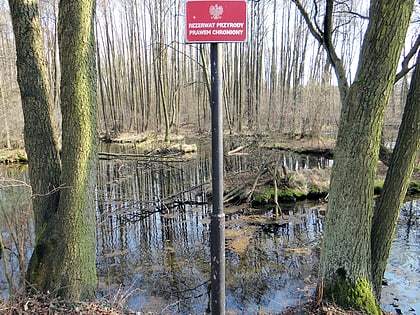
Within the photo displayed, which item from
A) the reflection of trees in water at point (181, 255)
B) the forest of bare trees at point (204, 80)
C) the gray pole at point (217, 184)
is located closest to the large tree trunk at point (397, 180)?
the gray pole at point (217, 184)

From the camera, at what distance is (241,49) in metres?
27.2

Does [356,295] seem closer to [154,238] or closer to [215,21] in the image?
[215,21]

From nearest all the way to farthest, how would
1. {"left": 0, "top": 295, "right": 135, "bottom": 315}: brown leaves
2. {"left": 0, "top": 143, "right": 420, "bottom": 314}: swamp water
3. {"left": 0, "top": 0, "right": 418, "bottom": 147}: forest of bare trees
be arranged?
{"left": 0, "top": 295, "right": 135, "bottom": 315}: brown leaves
{"left": 0, "top": 143, "right": 420, "bottom": 314}: swamp water
{"left": 0, "top": 0, "right": 418, "bottom": 147}: forest of bare trees

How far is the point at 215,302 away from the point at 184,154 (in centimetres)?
1618

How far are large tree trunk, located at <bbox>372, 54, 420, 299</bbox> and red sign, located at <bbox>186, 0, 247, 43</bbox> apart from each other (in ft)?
6.93

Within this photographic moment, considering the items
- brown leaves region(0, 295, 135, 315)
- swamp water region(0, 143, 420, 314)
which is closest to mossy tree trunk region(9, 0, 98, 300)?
brown leaves region(0, 295, 135, 315)

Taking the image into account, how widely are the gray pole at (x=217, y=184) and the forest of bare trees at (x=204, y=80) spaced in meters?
18.1

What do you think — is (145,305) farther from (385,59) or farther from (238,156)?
(238,156)

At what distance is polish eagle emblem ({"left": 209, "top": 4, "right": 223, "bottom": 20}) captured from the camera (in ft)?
6.59

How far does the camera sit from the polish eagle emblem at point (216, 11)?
2.01 meters

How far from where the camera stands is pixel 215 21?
2.04 m

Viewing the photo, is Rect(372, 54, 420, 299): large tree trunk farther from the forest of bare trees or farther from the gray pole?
the forest of bare trees

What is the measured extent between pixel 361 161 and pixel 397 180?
509mm

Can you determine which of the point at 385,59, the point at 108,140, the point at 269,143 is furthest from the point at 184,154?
the point at 385,59
